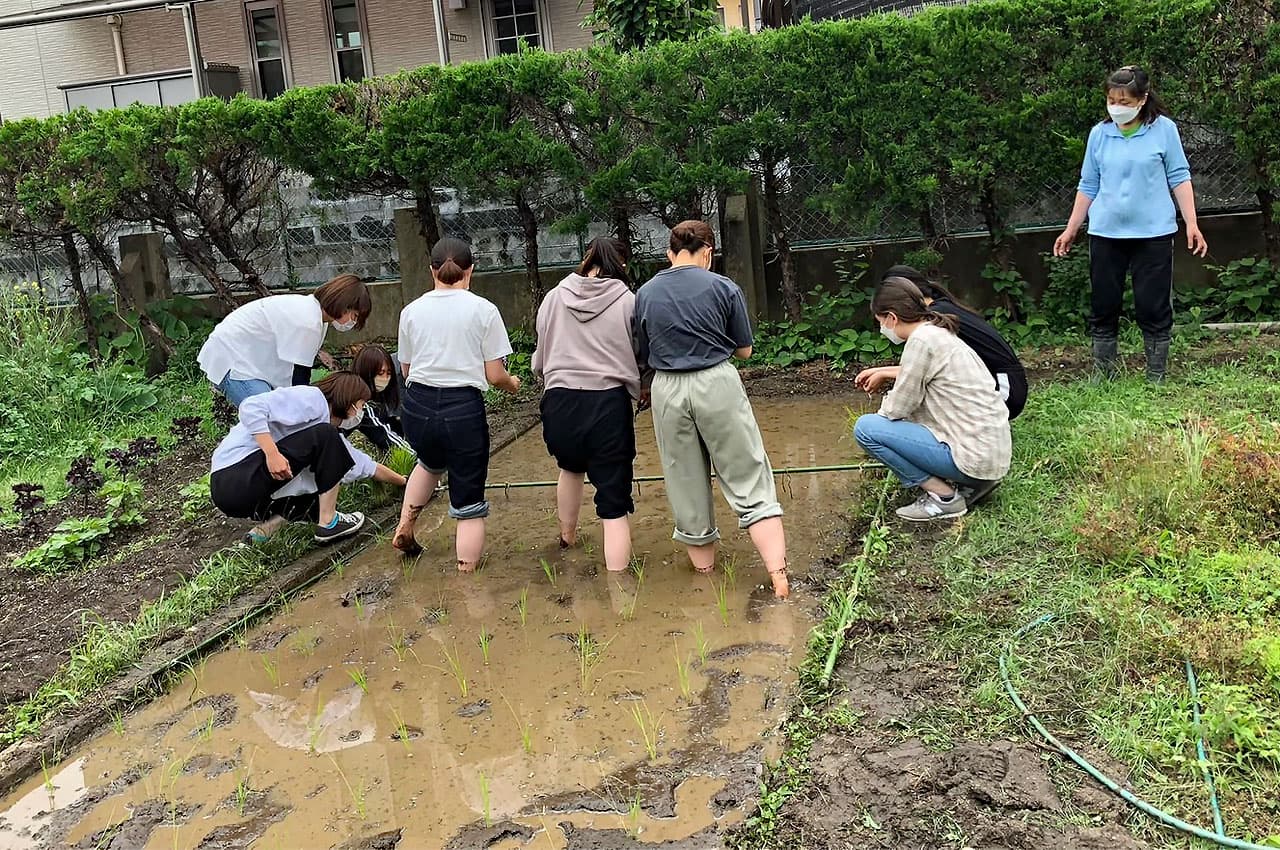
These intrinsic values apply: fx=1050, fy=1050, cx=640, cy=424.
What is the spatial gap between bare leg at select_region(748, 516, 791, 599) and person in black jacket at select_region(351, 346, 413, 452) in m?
2.04

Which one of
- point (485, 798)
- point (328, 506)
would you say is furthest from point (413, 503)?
point (485, 798)

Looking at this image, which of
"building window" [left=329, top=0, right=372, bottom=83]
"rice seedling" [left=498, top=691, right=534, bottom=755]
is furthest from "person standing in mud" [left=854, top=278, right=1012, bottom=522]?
"building window" [left=329, top=0, right=372, bottom=83]

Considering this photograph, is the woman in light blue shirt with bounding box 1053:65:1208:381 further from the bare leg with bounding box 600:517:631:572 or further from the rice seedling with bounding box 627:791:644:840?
the rice seedling with bounding box 627:791:644:840

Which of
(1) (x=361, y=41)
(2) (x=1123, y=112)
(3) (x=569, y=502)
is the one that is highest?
(1) (x=361, y=41)

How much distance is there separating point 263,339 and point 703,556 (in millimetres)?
2656

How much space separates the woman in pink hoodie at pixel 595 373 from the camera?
471 cm

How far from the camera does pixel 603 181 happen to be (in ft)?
27.6

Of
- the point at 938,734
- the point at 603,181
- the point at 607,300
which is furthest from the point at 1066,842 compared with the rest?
the point at 603,181

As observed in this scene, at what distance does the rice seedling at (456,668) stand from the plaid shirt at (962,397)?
2398 mm

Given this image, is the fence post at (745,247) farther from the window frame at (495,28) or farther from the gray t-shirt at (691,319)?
the window frame at (495,28)

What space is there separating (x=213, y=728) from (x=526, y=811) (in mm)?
1442

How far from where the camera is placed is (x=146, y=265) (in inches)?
405

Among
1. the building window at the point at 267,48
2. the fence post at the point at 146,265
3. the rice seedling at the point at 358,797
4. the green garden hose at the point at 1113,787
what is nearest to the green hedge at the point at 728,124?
the fence post at the point at 146,265

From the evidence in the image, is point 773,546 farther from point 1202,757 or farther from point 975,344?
point 1202,757
